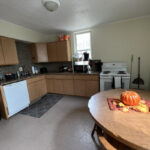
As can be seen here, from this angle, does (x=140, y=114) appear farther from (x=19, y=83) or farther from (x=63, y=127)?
(x=19, y=83)

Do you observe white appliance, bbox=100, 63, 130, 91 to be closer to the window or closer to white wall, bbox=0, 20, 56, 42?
the window

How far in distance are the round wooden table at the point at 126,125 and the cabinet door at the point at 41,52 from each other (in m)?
3.03

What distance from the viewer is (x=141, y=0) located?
1.82m

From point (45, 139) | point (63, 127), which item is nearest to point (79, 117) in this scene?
point (63, 127)

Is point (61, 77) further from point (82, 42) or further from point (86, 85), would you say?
point (82, 42)

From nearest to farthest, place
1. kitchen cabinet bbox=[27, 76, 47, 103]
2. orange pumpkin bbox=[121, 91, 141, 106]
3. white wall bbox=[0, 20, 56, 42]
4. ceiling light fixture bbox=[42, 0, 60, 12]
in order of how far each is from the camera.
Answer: orange pumpkin bbox=[121, 91, 141, 106], ceiling light fixture bbox=[42, 0, 60, 12], white wall bbox=[0, 20, 56, 42], kitchen cabinet bbox=[27, 76, 47, 103]

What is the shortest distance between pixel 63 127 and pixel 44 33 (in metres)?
3.57

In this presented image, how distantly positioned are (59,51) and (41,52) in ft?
2.27

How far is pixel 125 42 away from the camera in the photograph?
2.91m

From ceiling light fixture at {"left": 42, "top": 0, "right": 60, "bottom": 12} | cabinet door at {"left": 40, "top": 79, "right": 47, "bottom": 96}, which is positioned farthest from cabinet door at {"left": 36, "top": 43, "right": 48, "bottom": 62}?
ceiling light fixture at {"left": 42, "top": 0, "right": 60, "bottom": 12}

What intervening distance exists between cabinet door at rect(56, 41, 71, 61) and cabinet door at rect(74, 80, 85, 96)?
989 mm

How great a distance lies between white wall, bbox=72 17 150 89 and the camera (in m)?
2.71

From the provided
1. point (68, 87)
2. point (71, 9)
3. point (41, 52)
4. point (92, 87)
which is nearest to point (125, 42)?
point (92, 87)

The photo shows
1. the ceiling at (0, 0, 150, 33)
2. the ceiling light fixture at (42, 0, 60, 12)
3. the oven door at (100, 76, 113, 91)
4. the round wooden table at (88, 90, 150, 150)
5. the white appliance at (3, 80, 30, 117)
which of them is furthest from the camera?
the oven door at (100, 76, 113, 91)
